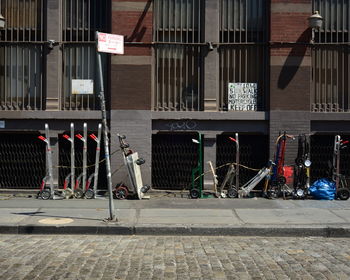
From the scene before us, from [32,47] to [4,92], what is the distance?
152 centimetres

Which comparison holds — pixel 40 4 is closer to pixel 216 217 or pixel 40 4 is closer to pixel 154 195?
pixel 154 195

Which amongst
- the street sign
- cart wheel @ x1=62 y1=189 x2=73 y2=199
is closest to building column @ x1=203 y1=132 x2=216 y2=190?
cart wheel @ x1=62 y1=189 x2=73 y2=199

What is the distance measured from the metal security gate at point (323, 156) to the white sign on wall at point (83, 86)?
6452mm

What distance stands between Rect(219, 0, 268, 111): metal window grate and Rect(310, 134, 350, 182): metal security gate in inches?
74.3

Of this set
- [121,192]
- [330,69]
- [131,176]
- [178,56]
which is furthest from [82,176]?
[330,69]

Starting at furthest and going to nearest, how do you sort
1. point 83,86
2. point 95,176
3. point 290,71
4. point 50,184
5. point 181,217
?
point 83,86, point 290,71, point 95,176, point 50,184, point 181,217

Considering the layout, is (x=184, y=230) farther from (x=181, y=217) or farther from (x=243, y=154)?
(x=243, y=154)

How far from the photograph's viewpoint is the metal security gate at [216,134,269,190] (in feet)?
44.1

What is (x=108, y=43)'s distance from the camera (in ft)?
30.1

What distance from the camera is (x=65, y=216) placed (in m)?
9.94

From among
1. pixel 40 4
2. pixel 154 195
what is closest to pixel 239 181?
pixel 154 195

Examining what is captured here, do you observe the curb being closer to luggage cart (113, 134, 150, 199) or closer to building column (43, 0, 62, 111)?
luggage cart (113, 134, 150, 199)

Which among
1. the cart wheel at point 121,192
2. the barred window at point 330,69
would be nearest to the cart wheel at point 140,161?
the cart wheel at point 121,192

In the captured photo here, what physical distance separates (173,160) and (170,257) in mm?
6535
